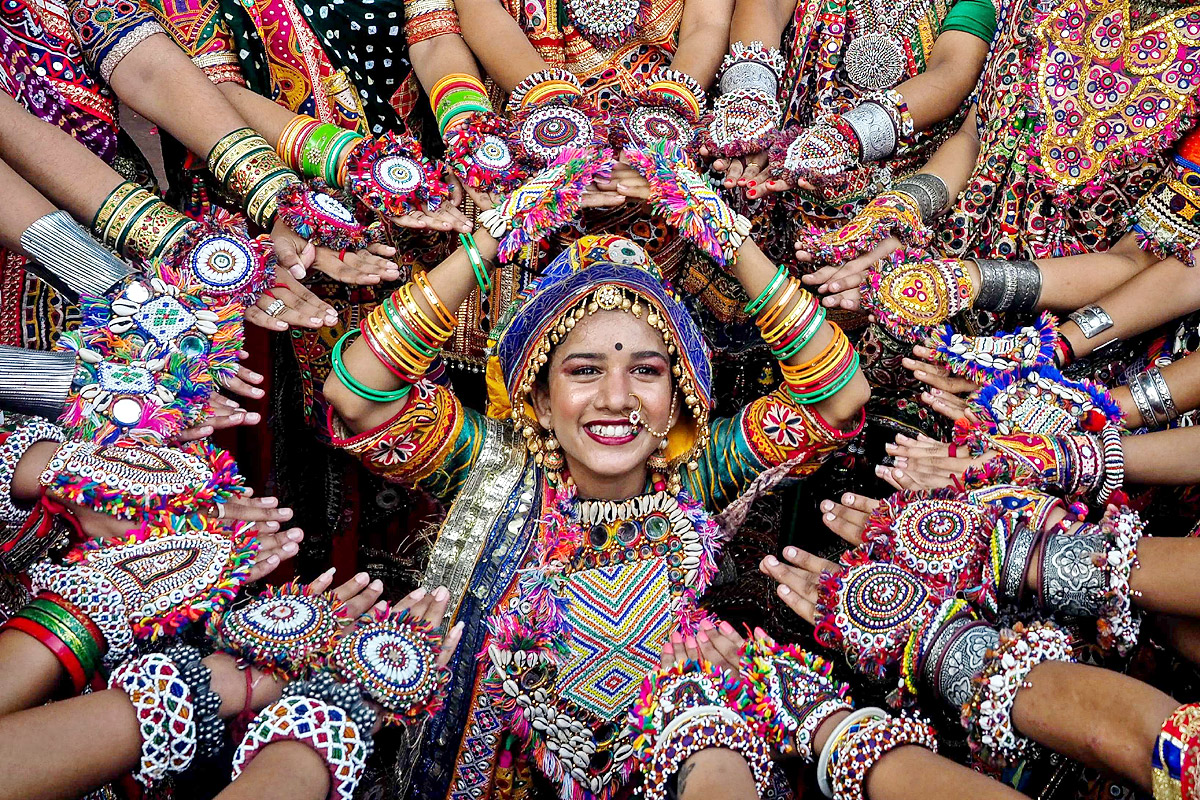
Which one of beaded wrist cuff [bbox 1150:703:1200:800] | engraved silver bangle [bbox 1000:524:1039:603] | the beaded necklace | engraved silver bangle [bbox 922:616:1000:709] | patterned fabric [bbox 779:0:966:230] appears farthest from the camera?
patterned fabric [bbox 779:0:966:230]

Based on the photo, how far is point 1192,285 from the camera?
9.75ft

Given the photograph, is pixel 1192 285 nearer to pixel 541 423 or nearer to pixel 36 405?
pixel 541 423

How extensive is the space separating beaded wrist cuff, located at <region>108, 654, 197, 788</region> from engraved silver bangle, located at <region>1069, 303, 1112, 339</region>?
2.61 metres

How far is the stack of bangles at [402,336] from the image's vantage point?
2701 mm

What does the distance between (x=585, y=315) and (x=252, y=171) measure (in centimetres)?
108

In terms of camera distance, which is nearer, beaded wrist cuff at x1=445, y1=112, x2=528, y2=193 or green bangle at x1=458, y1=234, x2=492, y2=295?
green bangle at x1=458, y1=234, x2=492, y2=295

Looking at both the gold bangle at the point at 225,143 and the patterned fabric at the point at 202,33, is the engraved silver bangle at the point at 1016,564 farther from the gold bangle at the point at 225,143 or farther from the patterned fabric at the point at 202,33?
the patterned fabric at the point at 202,33

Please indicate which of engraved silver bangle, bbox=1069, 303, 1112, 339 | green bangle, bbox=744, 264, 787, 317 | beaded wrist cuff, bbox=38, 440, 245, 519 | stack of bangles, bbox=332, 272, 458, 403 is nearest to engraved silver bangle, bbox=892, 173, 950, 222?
engraved silver bangle, bbox=1069, 303, 1112, 339

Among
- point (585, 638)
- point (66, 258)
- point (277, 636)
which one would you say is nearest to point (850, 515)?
point (585, 638)

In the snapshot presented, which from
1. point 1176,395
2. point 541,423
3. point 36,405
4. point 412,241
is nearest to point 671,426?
point 541,423

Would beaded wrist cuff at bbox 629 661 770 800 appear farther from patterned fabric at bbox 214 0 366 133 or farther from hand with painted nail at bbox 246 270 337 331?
patterned fabric at bbox 214 0 366 133

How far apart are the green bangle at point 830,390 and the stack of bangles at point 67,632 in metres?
1.84

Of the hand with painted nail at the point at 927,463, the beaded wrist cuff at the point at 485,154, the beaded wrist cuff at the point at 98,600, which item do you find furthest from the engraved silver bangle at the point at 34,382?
the hand with painted nail at the point at 927,463

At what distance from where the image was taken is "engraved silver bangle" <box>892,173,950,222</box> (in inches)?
129
